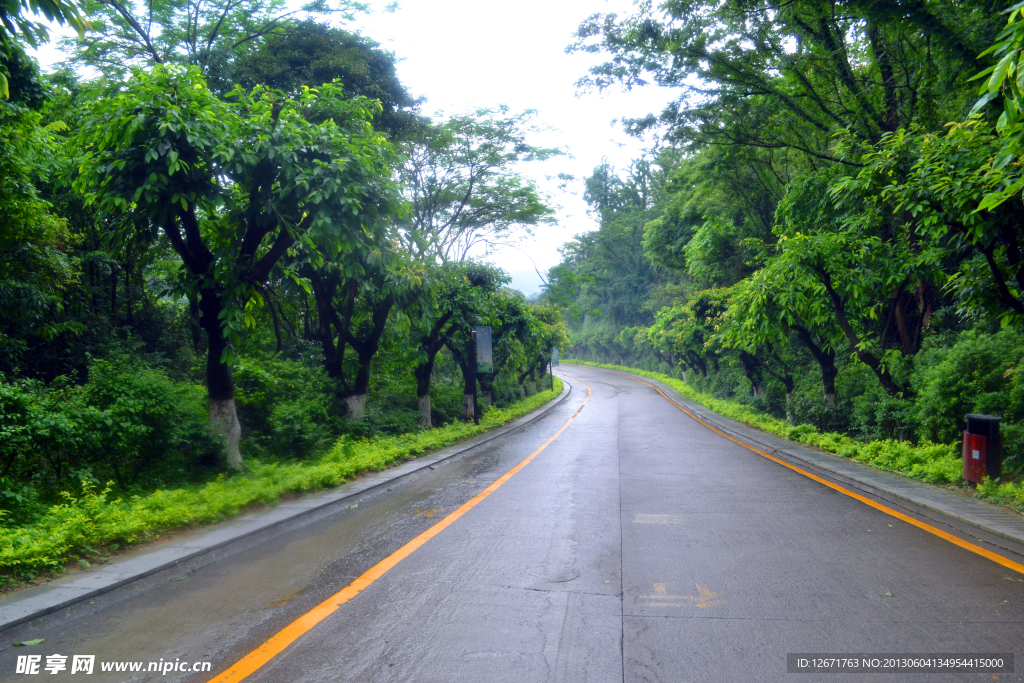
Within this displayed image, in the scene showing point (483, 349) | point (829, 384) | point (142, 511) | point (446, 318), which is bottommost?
point (142, 511)

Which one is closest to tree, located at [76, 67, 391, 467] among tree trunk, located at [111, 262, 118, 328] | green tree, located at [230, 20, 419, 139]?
green tree, located at [230, 20, 419, 139]

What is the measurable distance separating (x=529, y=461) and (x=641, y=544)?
6.94 metres

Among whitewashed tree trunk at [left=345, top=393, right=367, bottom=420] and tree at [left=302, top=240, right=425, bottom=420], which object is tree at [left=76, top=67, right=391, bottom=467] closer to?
tree at [left=302, top=240, right=425, bottom=420]

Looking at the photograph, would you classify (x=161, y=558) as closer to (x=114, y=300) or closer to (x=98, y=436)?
(x=98, y=436)

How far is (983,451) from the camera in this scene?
8.69 meters

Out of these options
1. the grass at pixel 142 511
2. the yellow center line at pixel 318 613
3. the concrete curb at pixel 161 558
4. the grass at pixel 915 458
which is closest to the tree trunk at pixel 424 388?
the grass at pixel 142 511

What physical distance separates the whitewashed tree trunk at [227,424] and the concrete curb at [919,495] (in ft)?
31.0

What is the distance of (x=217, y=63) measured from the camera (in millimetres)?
15219

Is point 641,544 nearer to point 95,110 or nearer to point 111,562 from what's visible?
point 111,562

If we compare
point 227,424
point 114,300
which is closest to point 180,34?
point 114,300

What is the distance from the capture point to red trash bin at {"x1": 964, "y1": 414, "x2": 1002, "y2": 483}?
8633mm

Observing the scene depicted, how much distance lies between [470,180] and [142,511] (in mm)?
18909

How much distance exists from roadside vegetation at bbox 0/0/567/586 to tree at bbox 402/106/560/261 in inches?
A: 57.0

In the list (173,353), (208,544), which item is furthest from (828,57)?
(173,353)
